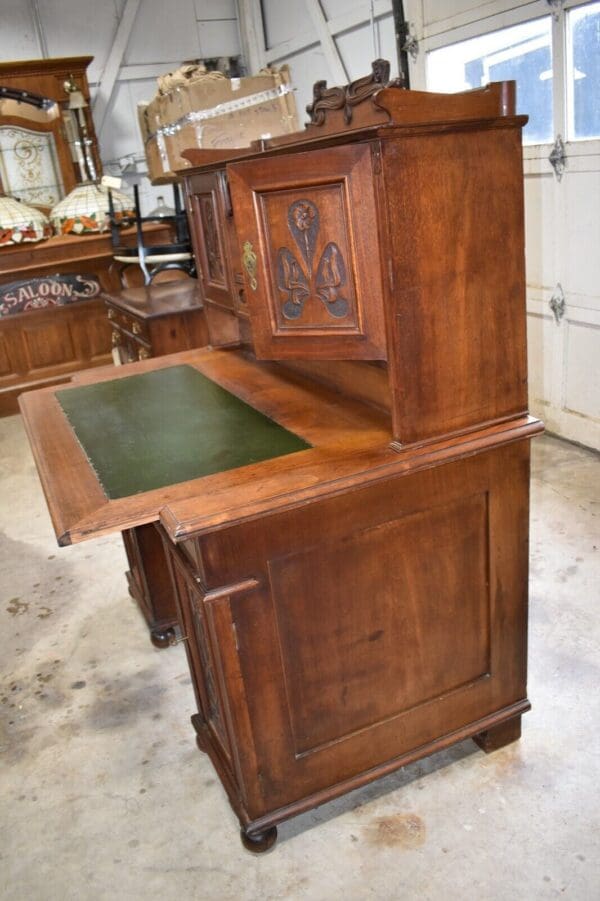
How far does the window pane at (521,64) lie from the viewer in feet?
11.9

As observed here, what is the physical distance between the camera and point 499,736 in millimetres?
2043

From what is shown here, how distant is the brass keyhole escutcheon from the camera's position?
1788mm

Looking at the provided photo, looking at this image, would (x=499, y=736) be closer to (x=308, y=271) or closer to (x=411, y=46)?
(x=308, y=271)

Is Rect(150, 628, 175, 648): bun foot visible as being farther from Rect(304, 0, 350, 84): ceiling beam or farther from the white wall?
the white wall

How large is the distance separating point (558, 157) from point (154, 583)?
265 centimetres

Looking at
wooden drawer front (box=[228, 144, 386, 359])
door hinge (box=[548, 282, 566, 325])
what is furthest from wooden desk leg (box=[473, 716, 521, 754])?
door hinge (box=[548, 282, 566, 325])

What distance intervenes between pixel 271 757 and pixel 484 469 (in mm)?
803

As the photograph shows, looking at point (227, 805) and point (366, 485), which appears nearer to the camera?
point (366, 485)

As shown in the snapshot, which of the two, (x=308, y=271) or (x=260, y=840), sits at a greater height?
(x=308, y=271)

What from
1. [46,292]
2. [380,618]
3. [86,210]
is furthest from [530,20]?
[46,292]

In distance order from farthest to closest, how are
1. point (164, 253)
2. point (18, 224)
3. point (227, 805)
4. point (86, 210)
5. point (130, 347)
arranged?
point (86, 210) → point (18, 224) → point (164, 253) → point (130, 347) → point (227, 805)

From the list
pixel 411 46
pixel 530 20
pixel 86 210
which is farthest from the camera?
pixel 86 210

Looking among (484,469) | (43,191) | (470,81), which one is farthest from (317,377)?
(43,191)

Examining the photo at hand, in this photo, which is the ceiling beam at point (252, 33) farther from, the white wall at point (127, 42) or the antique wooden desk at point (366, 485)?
the antique wooden desk at point (366, 485)
